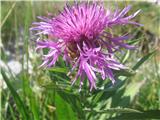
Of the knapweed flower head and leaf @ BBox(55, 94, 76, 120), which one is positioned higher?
the knapweed flower head

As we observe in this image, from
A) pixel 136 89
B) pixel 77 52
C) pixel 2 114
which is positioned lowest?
pixel 2 114

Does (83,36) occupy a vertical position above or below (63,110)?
above

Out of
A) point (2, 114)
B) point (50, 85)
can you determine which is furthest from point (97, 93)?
point (2, 114)

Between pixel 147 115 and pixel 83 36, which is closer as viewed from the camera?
pixel 83 36

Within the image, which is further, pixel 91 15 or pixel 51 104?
pixel 51 104

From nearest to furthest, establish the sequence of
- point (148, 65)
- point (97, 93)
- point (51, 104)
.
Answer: point (97, 93) < point (51, 104) < point (148, 65)

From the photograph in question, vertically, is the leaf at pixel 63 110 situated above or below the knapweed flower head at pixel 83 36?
below

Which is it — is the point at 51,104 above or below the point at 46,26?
below

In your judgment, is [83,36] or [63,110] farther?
→ [63,110]

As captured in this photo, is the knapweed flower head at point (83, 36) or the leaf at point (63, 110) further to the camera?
the leaf at point (63, 110)

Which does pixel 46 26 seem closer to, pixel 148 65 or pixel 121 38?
pixel 121 38

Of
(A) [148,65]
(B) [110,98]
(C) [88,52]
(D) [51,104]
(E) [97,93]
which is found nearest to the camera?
(C) [88,52]
